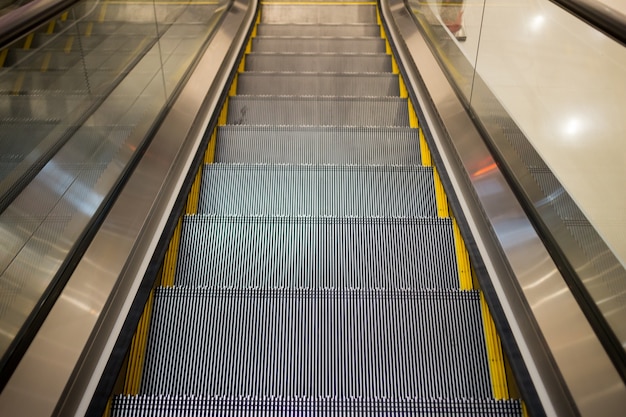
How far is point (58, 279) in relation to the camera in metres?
2.08

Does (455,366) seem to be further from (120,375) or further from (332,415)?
(120,375)

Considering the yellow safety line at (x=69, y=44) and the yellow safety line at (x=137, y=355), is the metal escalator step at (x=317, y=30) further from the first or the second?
the yellow safety line at (x=137, y=355)

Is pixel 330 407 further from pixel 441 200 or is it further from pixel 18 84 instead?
pixel 441 200

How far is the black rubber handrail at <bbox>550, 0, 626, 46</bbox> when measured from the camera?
1.66 m

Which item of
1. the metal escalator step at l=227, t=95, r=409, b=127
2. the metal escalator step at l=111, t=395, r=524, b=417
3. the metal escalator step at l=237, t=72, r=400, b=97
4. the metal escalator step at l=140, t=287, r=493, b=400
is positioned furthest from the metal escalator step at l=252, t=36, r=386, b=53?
the metal escalator step at l=111, t=395, r=524, b=417

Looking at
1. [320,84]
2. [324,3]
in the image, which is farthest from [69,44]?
[324,3]

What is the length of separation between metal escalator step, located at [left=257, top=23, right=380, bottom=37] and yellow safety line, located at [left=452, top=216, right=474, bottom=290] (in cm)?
451

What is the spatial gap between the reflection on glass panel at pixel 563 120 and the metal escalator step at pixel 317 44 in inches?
110

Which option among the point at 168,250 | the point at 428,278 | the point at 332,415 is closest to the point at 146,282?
the point at 168,250

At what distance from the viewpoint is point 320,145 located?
3.88 metres

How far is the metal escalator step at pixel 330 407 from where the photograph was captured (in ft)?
6.43

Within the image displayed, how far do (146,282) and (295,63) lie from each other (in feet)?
12.0

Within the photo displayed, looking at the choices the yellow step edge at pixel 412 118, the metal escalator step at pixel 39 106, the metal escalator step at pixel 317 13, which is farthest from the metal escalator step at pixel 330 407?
the metal escalator step at pixel 317 13

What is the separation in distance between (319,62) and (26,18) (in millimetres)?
4028
